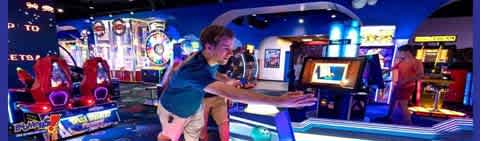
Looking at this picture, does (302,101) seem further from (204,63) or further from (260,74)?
(260,74)

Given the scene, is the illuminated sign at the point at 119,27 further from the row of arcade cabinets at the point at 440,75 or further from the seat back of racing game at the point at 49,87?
the row of arcade cabinets at the point at 440,75

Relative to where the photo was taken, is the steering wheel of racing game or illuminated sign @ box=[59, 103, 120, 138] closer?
illuminated sign @ box=[59, 103, 120, 138]

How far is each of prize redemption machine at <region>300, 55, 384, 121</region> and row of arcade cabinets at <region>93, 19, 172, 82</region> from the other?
774 cm

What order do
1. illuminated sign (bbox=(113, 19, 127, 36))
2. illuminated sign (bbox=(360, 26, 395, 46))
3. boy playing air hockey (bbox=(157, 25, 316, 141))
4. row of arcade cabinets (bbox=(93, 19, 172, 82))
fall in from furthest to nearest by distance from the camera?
1. illuminated sign (bbox=(113, 19, 127, 36))
2. row of arcade cabinets (bbox=(93, 19, 172, 82))
3. illuminated sign (bbox=(360, 26, 395, 46))
4. boy playing air hockey (bbox=(157, 25, 316, 141))

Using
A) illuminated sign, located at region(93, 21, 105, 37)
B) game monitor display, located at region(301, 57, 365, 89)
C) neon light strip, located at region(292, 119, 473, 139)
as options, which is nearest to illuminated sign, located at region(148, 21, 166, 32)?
illuminated sign, located at region(93, 21, 105, 37)

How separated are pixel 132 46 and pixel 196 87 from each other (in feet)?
35.5

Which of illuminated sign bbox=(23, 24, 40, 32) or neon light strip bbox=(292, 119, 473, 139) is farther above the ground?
illuminated sign bbox=(23, 24, 40, 32)

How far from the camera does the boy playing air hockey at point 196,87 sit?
4.53 ft

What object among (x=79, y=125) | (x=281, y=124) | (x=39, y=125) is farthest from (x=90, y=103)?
(x=281, y=124)

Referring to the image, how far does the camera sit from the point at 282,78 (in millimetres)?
13055

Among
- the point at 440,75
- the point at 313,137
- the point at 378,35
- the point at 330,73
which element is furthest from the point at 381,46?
the point at 313,137

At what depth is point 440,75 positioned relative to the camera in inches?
260

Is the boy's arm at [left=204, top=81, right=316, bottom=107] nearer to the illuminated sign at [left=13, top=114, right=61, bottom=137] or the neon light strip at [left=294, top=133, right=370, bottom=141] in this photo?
the neon light strip at [left=294, top=133, right=370, bottom=141]

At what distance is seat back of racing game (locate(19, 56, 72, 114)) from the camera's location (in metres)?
4.03
